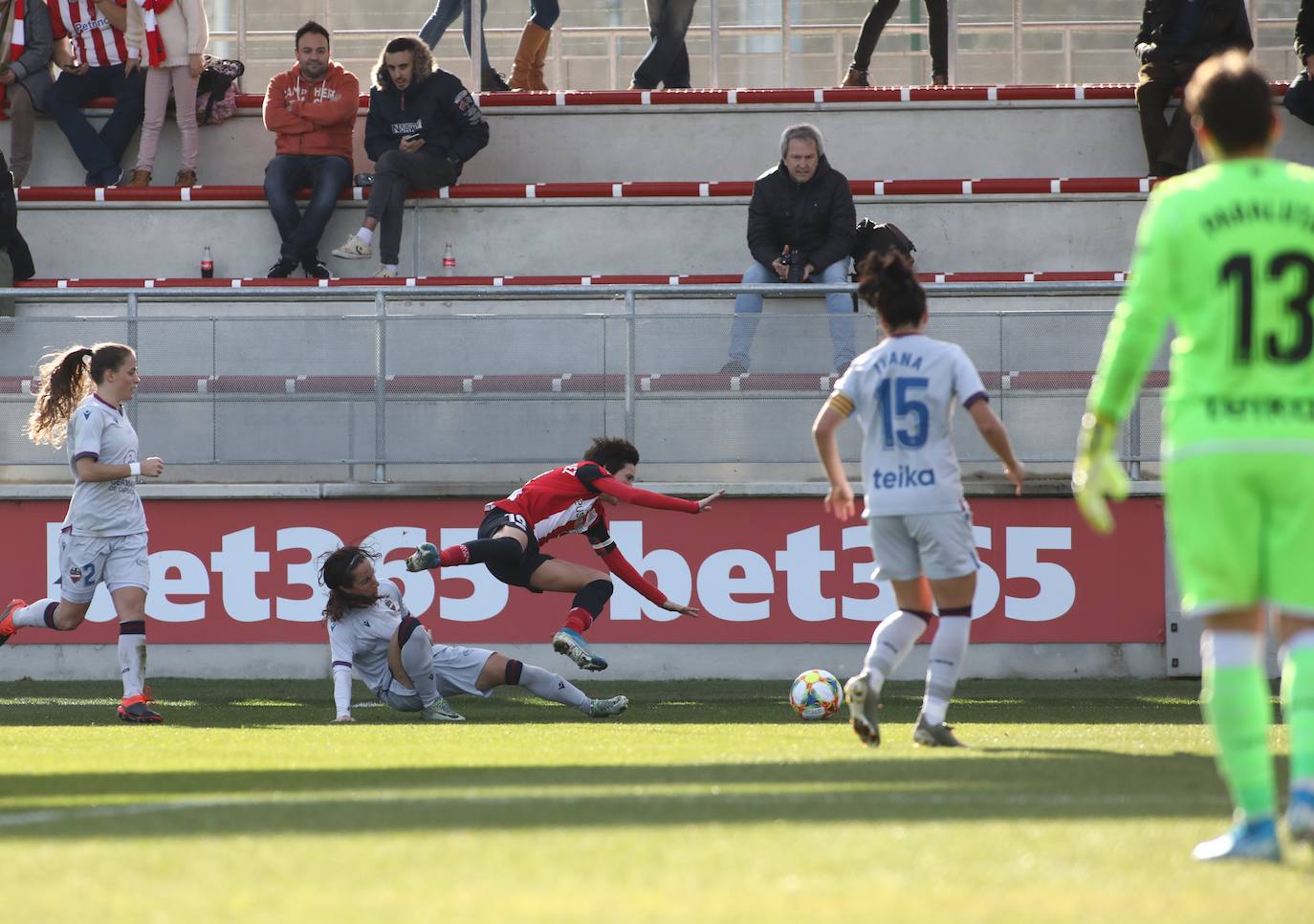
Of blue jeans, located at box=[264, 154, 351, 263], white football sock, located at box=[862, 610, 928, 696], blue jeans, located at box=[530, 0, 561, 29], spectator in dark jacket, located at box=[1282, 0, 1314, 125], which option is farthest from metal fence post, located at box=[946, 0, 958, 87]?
white football sock, located at box=[862, 610, 928, 696]

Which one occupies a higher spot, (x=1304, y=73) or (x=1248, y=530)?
(x=1304, y=73)

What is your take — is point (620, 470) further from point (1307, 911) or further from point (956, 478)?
point (1307, 911)

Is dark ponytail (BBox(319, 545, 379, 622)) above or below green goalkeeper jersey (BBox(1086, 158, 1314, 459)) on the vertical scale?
below

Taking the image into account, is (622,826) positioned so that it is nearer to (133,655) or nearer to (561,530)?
(133,655)

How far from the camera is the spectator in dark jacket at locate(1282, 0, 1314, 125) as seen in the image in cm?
1588

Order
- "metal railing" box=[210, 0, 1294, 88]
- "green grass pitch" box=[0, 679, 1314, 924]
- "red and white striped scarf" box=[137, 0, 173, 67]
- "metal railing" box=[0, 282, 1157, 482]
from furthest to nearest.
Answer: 1. "metal railing" box=[210, 0, 1294, 88]
2. "red and white striped scarf" box=[137, 0, 173, 67]
3. "metal railing" box=[0, 282, 1157, 482]
4. "green grass pitch" box=[0, 679, 1314, 924]

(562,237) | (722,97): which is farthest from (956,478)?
(722,97)

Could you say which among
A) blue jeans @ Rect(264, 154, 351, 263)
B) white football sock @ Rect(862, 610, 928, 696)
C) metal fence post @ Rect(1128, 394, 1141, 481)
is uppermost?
blue jeans @ Rect(264, 154, 351, 263)

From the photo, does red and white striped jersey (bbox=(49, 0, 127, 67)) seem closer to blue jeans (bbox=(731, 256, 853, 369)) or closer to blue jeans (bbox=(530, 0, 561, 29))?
blue jeans (bbox=(530, 0, 561, 29))

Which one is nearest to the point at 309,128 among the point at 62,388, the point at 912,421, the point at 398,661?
the point at 62,388

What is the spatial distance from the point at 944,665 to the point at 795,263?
23.0ft

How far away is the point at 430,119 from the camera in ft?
52.2

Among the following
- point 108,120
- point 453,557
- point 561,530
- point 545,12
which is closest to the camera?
point 453,557

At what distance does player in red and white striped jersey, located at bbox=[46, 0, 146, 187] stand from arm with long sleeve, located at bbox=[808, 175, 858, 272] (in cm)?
680
